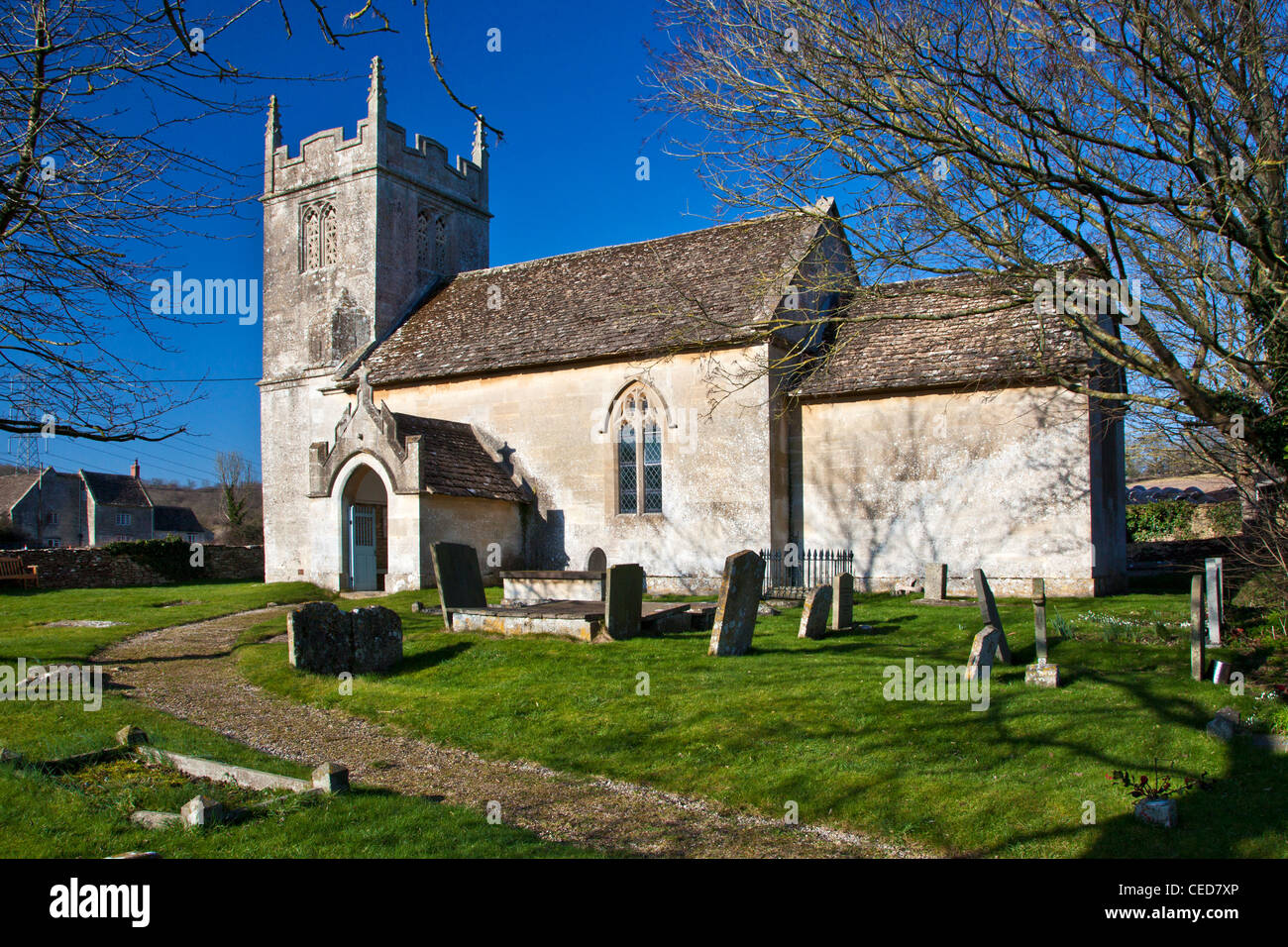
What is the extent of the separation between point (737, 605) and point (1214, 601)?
236 inches

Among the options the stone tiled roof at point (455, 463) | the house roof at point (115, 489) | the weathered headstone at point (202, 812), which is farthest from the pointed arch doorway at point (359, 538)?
the house roof at point (115, 489)

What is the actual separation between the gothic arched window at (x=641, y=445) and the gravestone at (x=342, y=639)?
9832 millimetres

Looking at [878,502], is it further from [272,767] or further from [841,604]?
[272,767]

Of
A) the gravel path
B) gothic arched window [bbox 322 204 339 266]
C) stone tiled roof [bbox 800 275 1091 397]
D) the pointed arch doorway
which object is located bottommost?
the gravel path

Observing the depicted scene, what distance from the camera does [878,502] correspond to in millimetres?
20156

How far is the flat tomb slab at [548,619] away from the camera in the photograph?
1318 centimetres

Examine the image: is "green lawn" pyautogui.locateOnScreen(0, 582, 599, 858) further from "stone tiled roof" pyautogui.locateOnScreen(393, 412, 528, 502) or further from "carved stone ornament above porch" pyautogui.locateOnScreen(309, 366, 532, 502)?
"stone tiled roof" pyautogui.locateOnScreen(393, 412, 528, 502)

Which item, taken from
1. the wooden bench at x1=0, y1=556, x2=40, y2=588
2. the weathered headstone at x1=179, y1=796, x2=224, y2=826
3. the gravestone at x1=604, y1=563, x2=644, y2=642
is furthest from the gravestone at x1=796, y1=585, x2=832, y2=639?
the wooden bench at x1=0, y1=556, x2=40, y2=588

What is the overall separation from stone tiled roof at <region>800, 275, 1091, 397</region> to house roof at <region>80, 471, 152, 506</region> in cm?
5904

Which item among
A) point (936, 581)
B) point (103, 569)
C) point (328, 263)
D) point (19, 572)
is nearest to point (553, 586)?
point (936, 581)

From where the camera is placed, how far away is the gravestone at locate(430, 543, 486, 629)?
15.0 metres

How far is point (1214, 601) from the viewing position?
442 inches

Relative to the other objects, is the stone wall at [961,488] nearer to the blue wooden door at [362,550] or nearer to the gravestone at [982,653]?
the gravestone at [982,653]

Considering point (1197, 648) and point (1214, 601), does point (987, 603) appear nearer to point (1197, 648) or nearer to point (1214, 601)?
point (1197, 648)
